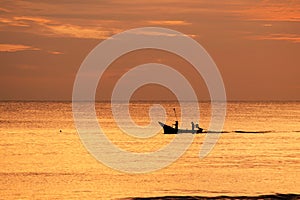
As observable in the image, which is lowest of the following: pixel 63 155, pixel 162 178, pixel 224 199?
pixel 224 199

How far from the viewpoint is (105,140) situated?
310 feet

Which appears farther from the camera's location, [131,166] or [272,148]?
[272,148]

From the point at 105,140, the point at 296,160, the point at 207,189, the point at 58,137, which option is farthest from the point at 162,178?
the point at 58,137

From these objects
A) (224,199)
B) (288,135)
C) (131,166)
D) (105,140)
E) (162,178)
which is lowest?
(224,199)

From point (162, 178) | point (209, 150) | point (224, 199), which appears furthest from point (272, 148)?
point (224, 199)

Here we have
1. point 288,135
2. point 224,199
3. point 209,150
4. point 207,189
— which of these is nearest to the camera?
point 224,199

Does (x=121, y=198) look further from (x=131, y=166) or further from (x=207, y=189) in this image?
(x=131, y=166)

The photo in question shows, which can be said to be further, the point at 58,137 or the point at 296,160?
the point at 58,137

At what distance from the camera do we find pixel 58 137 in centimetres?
9931

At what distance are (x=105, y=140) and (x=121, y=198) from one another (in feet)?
166

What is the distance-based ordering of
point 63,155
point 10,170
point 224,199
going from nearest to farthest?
1. point 224,199
2. point 10,170
3. point 63,155

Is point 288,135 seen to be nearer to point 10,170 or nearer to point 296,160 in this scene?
point 296,160

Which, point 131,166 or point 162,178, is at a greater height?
point 131,166

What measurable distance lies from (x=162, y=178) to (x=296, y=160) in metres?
18.1
